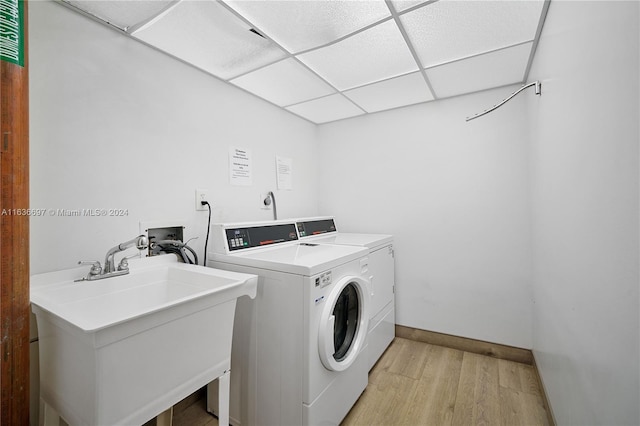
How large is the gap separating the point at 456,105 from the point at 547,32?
957 mm

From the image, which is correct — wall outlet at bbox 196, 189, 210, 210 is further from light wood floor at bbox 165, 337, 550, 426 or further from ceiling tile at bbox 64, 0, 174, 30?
light wood floor at bbox 165, 337, 550, 426

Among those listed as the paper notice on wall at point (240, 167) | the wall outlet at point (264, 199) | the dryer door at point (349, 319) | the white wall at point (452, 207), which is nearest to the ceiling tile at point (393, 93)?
the white wall at point (452, 207)

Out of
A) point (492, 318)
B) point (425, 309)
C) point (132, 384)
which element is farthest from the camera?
point (425, 309)

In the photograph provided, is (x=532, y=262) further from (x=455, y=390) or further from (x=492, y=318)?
(x=455, y=390)

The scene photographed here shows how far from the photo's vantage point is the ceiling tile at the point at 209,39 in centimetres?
130

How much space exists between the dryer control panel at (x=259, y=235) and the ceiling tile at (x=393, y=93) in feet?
4.06

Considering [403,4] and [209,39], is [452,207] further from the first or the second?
[209,39]

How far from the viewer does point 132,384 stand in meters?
0.86

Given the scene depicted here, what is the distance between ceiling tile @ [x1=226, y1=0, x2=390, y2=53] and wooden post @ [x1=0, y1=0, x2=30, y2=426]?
808 mm

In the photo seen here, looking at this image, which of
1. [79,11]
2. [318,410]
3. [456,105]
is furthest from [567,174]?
[79,11]

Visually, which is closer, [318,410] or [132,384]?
[132,384]

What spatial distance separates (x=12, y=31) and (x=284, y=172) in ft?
5.89

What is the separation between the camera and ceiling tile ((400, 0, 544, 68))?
4.21 ft

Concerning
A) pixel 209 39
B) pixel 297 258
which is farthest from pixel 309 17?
pixel 297 258
